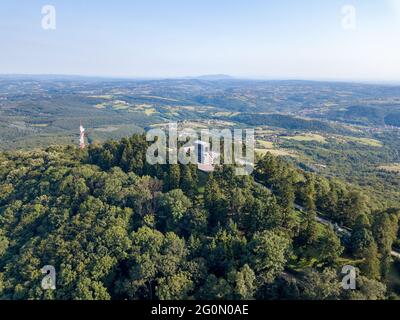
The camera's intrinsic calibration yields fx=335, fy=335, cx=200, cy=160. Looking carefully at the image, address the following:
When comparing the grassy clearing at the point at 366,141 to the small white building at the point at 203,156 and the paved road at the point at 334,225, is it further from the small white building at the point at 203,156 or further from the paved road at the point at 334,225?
the paved road at the point at 334,225

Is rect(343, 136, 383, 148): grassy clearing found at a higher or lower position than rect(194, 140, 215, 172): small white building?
lower

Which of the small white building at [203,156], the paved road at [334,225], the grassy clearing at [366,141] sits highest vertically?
the small white building at [203,156]

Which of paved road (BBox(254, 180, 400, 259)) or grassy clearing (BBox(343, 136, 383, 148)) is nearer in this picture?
paved road (BBox(254, 180, 400, 259))

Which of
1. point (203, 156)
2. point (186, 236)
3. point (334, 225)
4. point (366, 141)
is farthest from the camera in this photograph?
point (366, 141)

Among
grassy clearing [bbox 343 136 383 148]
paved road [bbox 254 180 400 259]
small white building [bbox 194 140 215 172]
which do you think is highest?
small white building [bbox 194 140 215 172]

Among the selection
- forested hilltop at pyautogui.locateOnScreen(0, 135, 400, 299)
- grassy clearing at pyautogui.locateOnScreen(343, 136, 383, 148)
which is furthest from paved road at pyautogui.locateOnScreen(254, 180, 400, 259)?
grassy clearing at pyautogui.locateOnScreen(343, 136, 383, 148)

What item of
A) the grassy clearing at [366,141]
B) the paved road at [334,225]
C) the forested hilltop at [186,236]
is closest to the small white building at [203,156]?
the forested hilltop at [186,236]

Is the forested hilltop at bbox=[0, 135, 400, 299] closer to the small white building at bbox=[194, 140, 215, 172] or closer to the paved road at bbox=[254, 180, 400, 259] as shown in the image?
the paved road at bbox=[254, 180, 400, 259]

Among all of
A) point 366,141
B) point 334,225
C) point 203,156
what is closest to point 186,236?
point 334,225

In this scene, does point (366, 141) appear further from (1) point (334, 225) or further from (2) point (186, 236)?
(2) point (186, 236)
